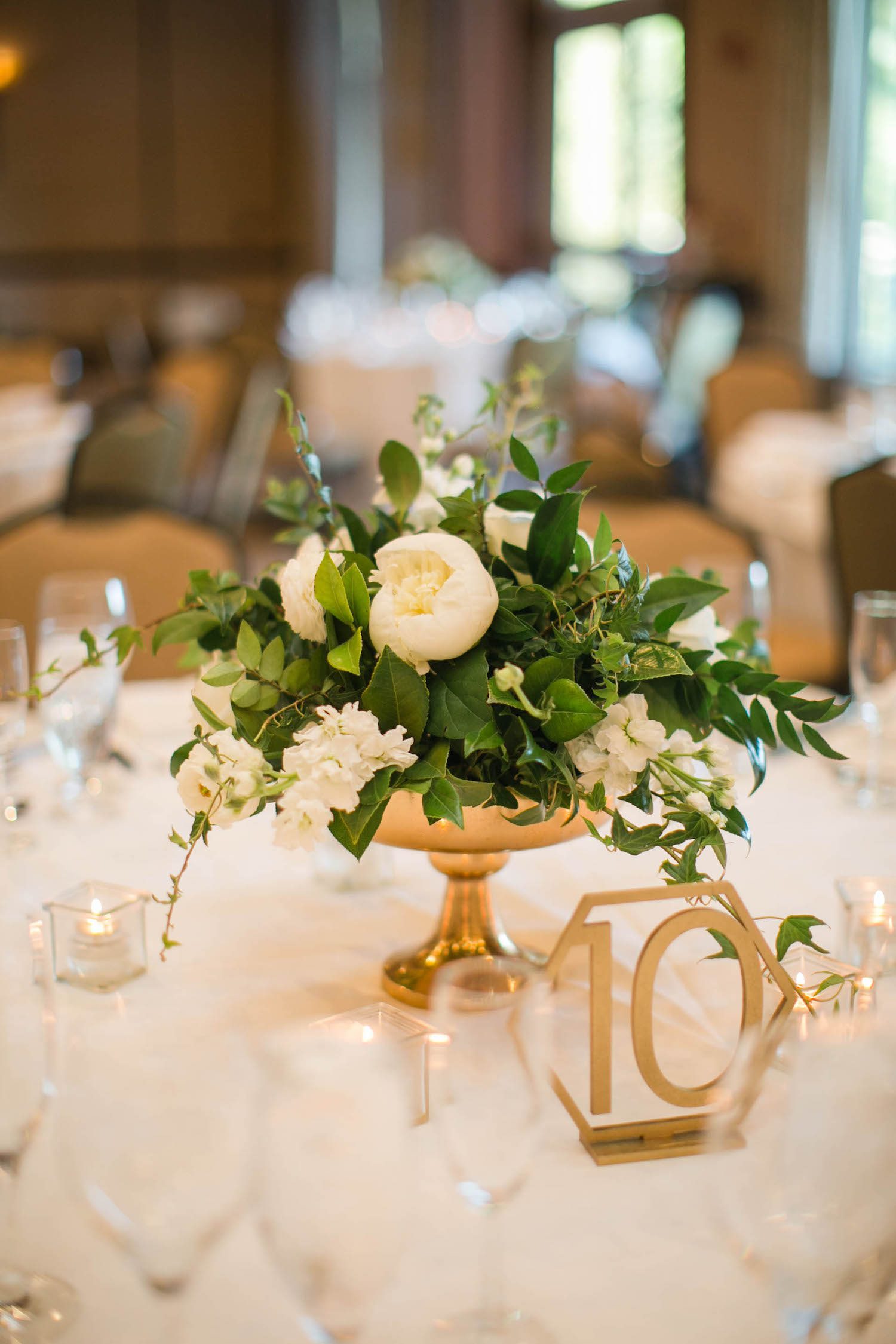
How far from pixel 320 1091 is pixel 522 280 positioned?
9.86m

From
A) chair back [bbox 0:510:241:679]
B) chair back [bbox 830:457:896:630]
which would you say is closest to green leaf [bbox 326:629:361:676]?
chair back [bbox 0:510:241:679]

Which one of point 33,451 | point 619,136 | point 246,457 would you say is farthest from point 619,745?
point 619,136

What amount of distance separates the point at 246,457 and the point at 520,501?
16.8 feet

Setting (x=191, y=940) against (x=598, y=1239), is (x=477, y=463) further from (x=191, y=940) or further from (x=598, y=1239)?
(x=598, y=1239)

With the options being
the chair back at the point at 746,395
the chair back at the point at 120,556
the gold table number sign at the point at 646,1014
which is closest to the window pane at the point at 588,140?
the chair back at the point at 746,395

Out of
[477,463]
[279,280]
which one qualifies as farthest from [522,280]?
[477,463]

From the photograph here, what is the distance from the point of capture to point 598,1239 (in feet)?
2.47

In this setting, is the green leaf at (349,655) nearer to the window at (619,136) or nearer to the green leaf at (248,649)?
the green leaf at (248,649)

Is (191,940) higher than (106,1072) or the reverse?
the reverse

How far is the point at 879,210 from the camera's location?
7293 millimetres

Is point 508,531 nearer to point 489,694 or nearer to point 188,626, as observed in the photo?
point 489,694

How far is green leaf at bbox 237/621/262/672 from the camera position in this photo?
94 cm

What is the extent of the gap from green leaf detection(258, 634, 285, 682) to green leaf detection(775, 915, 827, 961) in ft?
1.33

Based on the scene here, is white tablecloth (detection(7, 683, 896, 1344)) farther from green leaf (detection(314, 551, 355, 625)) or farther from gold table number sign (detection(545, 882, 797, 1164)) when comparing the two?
green leaf (detection(314, 551, 355, 625))
